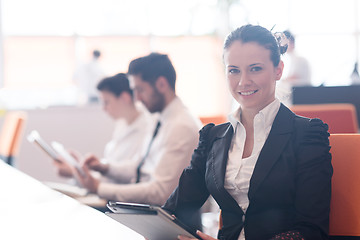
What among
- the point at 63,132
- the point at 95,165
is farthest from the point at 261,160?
the point at 63,132

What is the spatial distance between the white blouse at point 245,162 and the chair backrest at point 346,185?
0.19 m

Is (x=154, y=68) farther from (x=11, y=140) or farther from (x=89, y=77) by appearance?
(x=89, y=77)

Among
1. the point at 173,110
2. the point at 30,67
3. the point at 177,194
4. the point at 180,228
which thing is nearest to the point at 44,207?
the point at 177,194

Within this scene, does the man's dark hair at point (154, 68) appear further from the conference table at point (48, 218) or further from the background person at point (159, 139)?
the conference table at point (48, 218)

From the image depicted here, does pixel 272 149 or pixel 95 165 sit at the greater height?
pixel 272 149

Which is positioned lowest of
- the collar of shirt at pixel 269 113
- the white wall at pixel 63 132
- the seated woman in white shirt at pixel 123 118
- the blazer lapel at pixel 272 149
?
the white wall at pixel 63 132

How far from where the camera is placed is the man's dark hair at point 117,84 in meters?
3.54

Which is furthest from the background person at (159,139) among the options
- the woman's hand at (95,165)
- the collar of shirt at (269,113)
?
the collar of shirt at (269,113)

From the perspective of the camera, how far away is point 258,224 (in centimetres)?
136

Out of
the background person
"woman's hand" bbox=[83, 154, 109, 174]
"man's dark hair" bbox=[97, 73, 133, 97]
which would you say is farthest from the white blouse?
"man's dark hair" bbox=[97, 73, 133, 97]

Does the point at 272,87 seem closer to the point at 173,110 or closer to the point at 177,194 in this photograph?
the point at 177,194

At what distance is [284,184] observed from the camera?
1.29 meters

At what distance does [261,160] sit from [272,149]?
0.04 metres

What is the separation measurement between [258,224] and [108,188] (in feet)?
4.53
